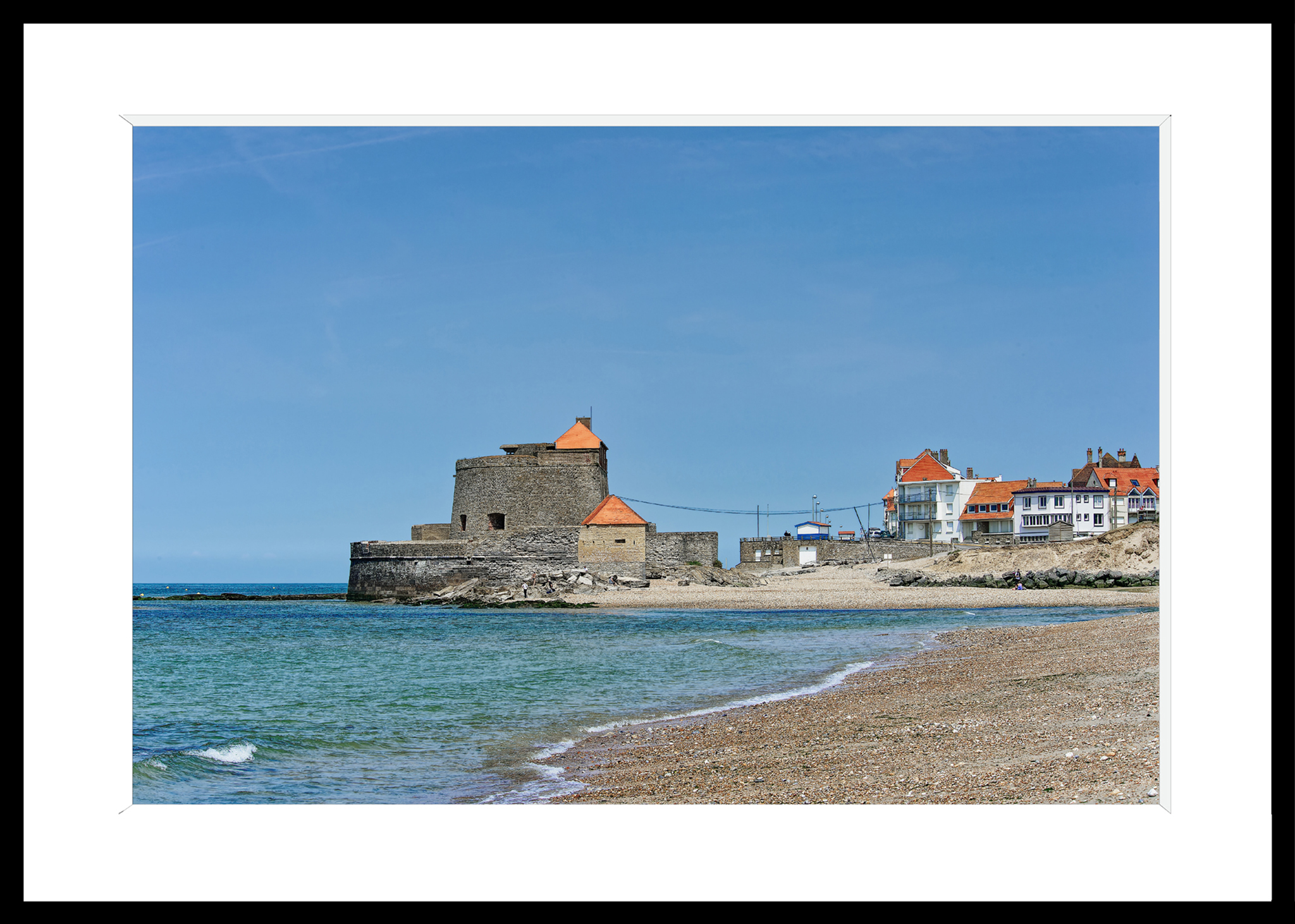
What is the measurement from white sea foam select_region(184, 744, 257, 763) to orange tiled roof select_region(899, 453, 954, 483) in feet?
135

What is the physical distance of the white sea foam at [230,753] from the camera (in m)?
6.97

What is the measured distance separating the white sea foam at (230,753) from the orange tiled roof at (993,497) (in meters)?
40.1

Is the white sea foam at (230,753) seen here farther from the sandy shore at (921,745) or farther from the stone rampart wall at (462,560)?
the stone rampart wall at (462,560)

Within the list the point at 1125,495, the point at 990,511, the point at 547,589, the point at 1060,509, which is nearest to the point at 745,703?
the point at 547,589

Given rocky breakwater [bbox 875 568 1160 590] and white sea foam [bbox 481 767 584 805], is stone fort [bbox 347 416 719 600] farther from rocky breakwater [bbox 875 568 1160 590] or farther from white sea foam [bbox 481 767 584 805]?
white sea foam [bbox 481 767 584 805]

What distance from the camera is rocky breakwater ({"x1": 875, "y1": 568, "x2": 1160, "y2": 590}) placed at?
2814 centimetres

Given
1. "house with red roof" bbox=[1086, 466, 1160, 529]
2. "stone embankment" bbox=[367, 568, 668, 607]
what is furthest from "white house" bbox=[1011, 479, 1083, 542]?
"stone embankment" bbox=[367, 568, 668, 607]

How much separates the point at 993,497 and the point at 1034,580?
15.0 meters

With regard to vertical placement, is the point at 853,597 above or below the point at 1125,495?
below

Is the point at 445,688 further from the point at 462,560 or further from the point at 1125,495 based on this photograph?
the point at 1125,495

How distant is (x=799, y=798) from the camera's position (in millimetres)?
4723

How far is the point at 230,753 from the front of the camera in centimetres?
720
